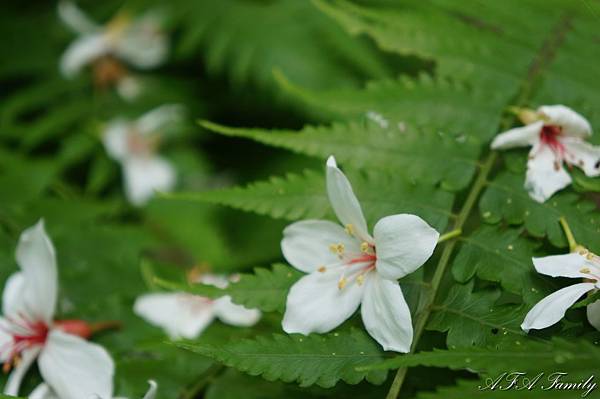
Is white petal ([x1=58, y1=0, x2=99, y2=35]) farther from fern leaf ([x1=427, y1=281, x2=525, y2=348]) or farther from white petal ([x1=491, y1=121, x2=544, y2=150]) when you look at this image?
fern leaf ([x1=427, y1=281, x2=525, y2=348])

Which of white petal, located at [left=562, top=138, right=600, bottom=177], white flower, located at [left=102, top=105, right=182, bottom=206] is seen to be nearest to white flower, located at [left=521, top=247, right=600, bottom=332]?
white petal, located at [left=562, top=138, right=600, bottom=177]

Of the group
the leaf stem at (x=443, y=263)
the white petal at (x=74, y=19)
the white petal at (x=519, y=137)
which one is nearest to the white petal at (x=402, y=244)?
the leaf stem at (x=443, y=263)

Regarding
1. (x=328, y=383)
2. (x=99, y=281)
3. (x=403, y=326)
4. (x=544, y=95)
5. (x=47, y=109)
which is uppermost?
(x=544, y=95)

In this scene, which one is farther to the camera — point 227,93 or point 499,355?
point 227,93

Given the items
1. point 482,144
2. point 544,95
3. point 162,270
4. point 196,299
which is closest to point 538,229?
point 482,144

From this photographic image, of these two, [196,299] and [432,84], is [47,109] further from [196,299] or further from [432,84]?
[432,84]

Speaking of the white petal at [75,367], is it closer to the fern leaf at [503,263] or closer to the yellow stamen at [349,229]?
the yellow stamen at [349,229]
